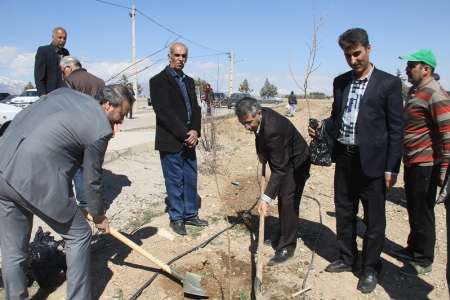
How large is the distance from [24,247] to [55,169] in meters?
0.70

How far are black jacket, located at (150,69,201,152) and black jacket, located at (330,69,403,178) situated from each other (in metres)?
1.88

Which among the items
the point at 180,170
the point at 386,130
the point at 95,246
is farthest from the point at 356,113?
the point at 95,246

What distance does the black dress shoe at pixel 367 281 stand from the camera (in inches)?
133

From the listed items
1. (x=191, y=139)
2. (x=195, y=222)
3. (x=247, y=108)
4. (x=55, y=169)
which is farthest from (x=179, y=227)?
(x=55, y=169)

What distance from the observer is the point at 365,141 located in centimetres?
315

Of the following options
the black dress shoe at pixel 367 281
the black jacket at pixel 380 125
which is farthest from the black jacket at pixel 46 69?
the black dress shoe at pixel 367 281

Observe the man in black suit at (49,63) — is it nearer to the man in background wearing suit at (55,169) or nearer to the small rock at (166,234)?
the small rock at (166,234)

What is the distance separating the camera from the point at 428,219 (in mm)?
3682

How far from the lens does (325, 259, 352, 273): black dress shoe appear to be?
12.1 feet

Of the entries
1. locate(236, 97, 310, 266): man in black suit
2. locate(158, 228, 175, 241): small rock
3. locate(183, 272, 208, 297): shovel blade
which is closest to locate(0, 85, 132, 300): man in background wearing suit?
locate(183, 272, 208, 297): shovel blade

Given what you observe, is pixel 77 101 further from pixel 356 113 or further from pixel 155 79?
pixel 356 113

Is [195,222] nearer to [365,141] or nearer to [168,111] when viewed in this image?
[168,111]

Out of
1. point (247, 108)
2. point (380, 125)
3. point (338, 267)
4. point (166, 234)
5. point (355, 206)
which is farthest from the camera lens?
point (166, 234)

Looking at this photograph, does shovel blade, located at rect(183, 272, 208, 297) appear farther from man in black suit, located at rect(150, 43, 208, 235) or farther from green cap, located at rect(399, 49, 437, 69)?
green cap, located at rect(399, 49, 437, 69)
